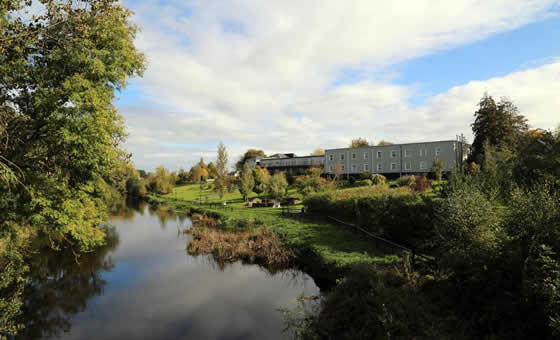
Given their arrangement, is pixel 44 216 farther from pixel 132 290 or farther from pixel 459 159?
pixel 459 159

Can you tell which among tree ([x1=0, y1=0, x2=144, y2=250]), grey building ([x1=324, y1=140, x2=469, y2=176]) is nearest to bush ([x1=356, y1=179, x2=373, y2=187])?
grey building ([x1=324, y1=140, x2=469, y2=176])

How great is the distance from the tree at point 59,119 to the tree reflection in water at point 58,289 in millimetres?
4002

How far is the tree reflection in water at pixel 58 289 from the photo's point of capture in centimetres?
1232

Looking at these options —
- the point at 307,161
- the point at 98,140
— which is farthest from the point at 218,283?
the point at 307,161

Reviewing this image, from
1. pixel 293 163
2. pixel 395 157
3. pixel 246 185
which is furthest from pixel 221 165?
pixel 395 157

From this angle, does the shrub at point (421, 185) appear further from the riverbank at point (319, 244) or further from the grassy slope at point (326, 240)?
the grassy slope at point (326, 240)

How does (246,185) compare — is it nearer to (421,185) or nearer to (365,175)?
(365,175)

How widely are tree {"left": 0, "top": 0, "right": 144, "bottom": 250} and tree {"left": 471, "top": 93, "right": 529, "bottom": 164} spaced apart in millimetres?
52873

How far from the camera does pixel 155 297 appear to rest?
15.1 meters

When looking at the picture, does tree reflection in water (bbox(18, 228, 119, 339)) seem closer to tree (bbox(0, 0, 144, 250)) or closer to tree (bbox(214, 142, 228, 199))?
tree (bbox(0, 0, 144, 250))

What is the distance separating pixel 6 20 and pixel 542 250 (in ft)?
52.3

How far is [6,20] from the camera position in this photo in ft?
28.9

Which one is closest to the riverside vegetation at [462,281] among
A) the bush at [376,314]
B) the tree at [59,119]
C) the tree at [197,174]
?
the bush at [376,314]

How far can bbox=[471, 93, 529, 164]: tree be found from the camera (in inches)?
1944
